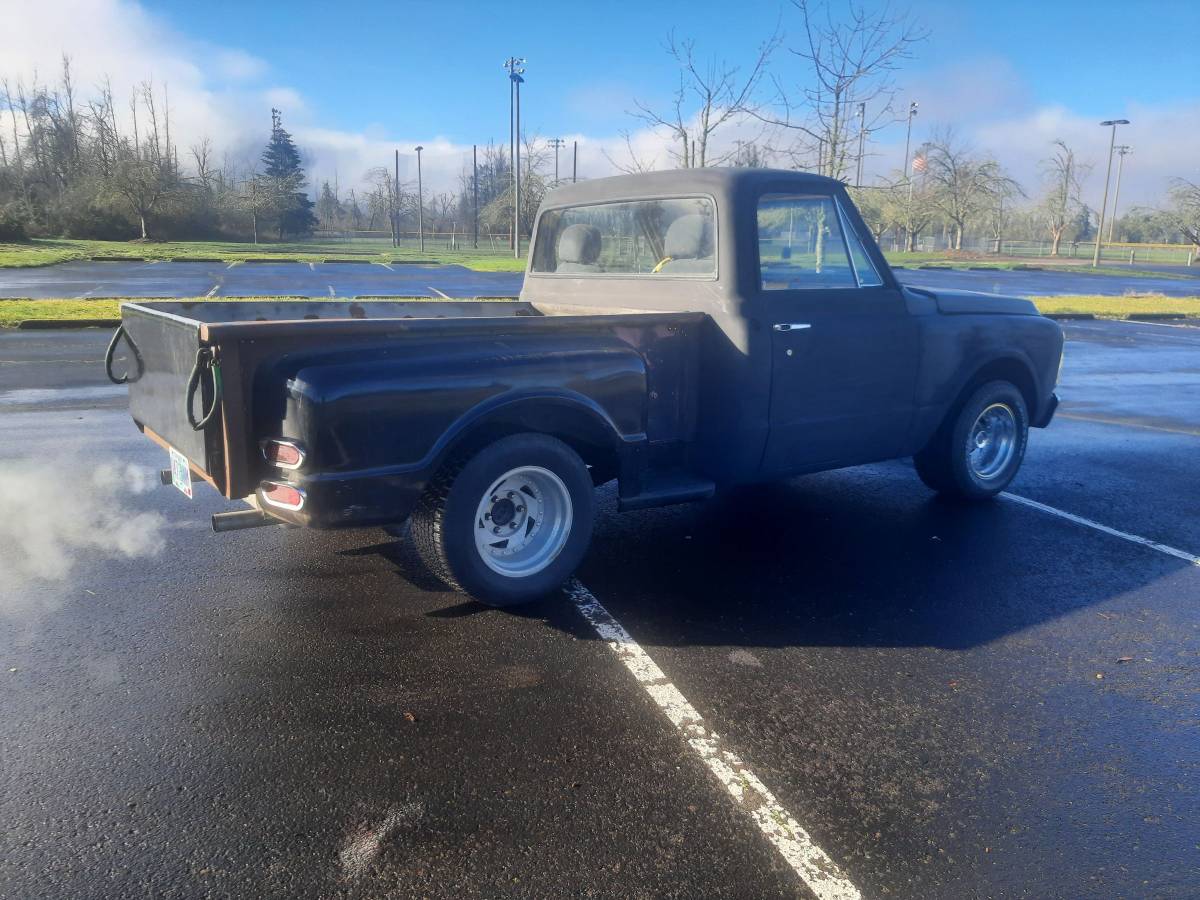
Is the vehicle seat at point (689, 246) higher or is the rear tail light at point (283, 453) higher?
the vehicle seat at point (689, 246)

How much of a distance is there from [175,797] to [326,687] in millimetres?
764

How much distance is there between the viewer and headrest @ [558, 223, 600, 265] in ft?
18.3

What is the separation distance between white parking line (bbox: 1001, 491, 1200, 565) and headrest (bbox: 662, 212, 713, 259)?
3062mm

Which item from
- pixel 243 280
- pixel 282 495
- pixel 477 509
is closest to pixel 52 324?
pixel 243 280

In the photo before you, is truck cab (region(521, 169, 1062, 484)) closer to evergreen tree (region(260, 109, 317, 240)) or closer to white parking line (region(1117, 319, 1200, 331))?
white parking line (region(1117, 319, 1200, 331))

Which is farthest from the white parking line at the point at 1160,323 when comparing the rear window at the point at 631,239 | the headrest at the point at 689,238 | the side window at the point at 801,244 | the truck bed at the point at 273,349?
the truck bed at the point at 273,349

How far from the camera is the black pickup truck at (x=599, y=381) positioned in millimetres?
3494

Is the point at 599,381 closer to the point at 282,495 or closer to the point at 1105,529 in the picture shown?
the point at 282,495

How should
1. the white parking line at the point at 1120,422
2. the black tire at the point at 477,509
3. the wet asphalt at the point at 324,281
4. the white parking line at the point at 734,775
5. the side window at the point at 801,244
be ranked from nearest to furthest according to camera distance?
the white parking line at the point at 734,775 → the black tire at the point at 477,509 → the side window at the point at 801,244 → the white parking line at the point at 1120,422 → the wet asphalt at the point at 324,281

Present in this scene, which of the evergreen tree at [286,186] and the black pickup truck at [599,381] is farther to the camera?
the evergreen tree at [286,186]

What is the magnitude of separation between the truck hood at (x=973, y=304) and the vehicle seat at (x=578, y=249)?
75.7 inches

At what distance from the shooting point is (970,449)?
5980 mm

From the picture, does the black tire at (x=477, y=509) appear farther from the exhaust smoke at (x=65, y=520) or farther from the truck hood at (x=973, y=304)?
the truck hood at (x=973, y=304)

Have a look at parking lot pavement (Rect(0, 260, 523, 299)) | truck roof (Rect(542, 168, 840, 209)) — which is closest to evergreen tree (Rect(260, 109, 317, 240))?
parking lot pavement (Rect(0, 260, 523, 299))
